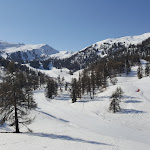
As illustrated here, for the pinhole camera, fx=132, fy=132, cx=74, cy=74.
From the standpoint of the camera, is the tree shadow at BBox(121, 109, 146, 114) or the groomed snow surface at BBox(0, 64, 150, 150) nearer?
the groomed snow surface at BBox(0, 64, 150, 150)

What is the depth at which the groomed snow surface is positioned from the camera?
16.3 m

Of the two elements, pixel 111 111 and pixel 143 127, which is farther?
pixel 111 111

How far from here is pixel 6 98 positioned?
21.1m

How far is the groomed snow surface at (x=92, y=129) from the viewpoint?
16281mm

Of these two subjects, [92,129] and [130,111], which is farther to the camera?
[130,111]

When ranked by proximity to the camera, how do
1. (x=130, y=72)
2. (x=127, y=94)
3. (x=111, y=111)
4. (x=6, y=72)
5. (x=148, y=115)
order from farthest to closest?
1. (x=130, y=72)
2. (x=127, y=94)
3. (x=111, y=111)
4. (x=148, y=115)
5. (x=6, y=72)

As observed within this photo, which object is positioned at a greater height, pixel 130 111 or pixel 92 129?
pixel 130 111

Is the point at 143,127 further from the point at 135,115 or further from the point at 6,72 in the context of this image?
the point at 6,72

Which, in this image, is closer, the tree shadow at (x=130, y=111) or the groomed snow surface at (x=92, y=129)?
the groomed snow surface at (x=92, y=129)

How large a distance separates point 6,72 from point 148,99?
54752mm

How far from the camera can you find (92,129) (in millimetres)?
32812

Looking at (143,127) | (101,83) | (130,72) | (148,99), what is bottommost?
(143,127)

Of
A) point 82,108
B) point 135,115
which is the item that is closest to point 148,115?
point 135,115

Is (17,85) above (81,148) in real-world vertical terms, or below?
above
